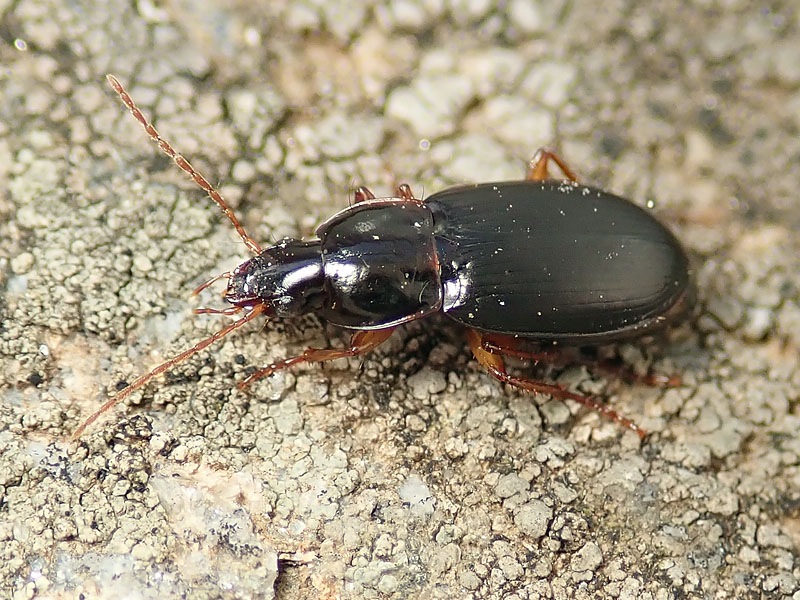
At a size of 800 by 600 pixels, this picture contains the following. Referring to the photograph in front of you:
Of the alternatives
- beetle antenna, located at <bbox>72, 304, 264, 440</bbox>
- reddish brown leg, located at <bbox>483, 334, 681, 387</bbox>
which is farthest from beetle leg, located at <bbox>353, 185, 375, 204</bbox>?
reddish brown leg, located at <bbox>483, 334, 681, 387</bbox>

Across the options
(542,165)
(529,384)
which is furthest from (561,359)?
(542,165)

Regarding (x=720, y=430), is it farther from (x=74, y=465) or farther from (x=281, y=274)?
(x=74, y=465)

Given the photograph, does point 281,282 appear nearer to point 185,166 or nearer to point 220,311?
point 220,311

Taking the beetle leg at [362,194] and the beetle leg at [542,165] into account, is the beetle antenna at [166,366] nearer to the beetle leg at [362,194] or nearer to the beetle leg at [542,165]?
the beetle leg at [362,194]

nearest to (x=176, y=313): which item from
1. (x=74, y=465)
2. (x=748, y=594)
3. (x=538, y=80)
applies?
(x=74, y=465)

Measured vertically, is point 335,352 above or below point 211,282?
below
